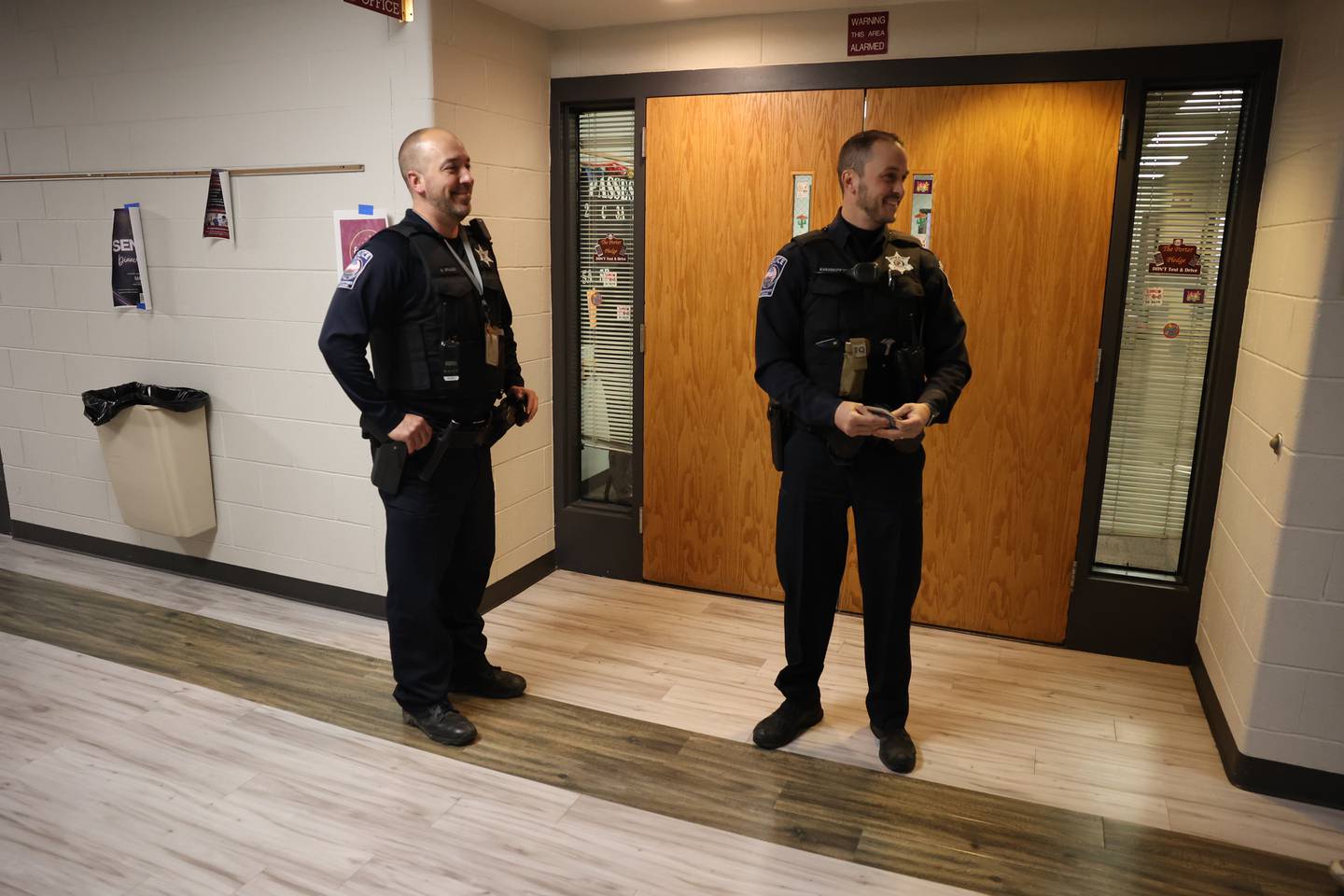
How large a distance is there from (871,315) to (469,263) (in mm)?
1225

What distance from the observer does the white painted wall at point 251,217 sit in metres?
3.42

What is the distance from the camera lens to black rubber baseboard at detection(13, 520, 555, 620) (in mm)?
3814

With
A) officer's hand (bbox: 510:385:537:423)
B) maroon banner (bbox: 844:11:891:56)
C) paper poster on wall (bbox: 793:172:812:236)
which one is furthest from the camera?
paper poster on wall (bbox: 793:172:812:236)

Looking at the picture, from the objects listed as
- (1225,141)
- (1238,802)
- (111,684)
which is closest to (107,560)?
(111,684)

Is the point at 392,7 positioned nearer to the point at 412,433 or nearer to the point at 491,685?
the point at 412,433

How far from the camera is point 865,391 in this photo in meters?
2.63

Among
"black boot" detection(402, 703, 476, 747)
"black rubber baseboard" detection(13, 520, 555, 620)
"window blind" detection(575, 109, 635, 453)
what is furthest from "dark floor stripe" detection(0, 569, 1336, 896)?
"window blind" detection(575, 109, 635, 453)

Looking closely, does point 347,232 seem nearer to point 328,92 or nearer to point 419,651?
point 328,92

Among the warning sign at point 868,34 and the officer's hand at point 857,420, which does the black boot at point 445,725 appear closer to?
the officer's hand at point 857,420

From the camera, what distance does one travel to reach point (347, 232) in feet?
11.3

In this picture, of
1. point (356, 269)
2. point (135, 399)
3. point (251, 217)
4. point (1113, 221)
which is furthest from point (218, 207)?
point (1113, 221)

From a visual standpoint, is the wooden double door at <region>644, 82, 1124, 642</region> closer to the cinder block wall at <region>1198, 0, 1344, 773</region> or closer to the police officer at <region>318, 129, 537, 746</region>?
the cinder block wall at <region>1198, 0, 1344, 773</region>

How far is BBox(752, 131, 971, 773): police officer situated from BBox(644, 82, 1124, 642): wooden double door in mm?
857

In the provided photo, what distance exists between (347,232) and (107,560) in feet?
7.13
